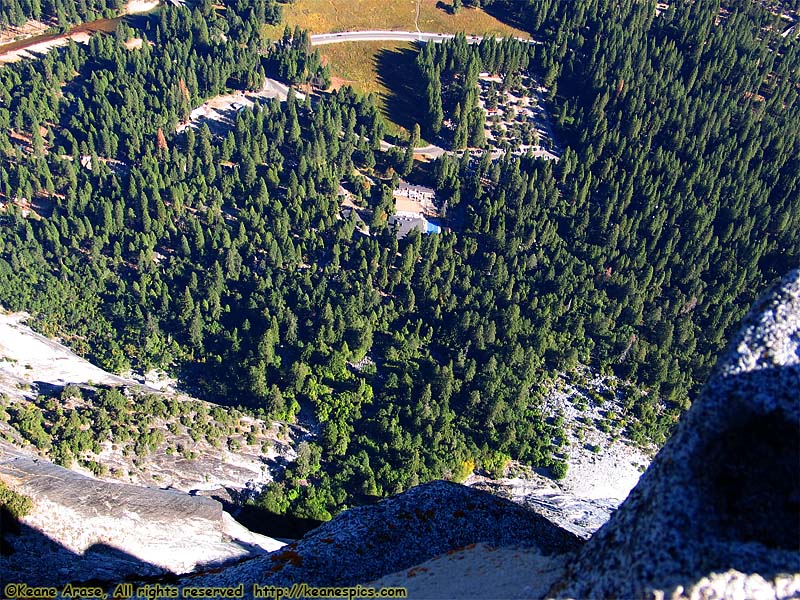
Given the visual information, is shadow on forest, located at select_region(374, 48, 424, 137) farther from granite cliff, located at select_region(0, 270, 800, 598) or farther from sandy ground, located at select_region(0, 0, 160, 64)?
granite cliff, located at select_region(0, 270, 800, 598)

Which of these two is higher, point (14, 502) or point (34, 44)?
point (34, 44)

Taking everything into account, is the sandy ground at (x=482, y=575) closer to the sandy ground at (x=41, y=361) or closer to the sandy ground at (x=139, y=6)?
the sandy ground at (x=41, y=361)

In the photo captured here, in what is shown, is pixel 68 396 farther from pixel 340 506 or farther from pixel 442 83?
pixel 442 83

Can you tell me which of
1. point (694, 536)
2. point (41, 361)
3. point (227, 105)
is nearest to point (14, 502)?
point (694, 536)

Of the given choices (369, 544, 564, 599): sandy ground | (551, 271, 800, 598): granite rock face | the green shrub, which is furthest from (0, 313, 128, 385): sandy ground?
(551, 271, 800, 598): granite rock face

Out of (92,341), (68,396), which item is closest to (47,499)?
(68,396)

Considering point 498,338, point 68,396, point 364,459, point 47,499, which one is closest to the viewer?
point 47,499

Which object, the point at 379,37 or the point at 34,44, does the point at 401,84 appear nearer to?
the point at 379,37
